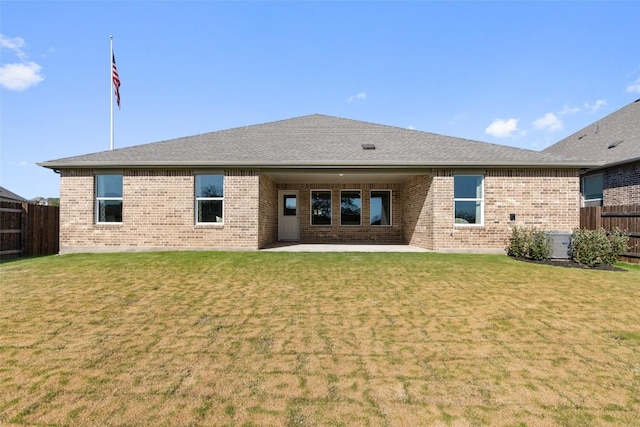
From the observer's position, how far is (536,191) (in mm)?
10797

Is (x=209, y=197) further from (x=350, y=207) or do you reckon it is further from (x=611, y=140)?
(x=611, y=140)

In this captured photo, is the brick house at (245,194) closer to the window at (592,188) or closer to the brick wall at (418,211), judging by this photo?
the brick wall at (418,211)

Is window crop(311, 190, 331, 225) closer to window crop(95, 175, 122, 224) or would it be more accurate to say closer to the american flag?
window crop(95, 175, 122, 224)

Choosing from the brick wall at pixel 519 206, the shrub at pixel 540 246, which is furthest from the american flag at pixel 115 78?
the shrub at pixel 540 246

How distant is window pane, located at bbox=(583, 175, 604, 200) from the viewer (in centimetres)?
1377

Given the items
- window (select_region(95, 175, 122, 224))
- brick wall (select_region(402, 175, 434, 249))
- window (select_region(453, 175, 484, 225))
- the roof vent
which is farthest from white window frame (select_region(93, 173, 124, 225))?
the roof vent

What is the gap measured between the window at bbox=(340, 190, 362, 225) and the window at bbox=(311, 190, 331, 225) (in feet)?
2.06

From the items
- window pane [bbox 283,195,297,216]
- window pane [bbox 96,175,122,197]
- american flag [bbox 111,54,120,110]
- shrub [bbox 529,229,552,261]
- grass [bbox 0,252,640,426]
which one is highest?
american flag [bbox 111,54,120,110]

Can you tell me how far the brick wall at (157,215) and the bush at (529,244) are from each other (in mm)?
8570

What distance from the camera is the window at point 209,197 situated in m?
11.0

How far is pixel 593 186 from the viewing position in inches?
560

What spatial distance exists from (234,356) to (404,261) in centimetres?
623

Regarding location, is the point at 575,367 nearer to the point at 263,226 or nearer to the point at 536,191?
the point at 536,191

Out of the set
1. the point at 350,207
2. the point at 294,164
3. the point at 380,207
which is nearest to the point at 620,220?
the point at 380,207
